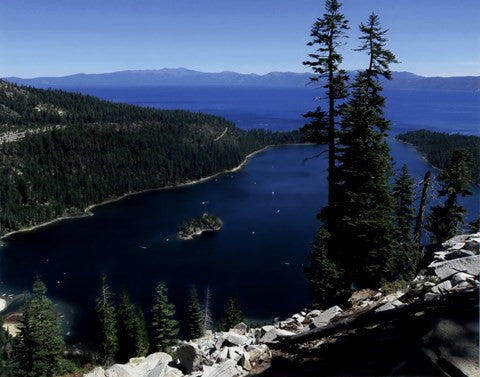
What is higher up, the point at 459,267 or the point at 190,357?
the point at 459,267

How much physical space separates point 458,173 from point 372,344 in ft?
105

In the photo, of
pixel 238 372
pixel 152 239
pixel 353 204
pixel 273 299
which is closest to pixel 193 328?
pixel 273 299

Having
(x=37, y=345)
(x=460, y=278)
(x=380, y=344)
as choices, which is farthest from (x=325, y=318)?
(x=37, y=345)

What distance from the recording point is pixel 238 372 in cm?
1152

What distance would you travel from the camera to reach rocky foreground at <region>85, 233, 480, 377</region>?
23.2 ft

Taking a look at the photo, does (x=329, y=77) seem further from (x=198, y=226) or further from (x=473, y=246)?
(x=198, y=226)

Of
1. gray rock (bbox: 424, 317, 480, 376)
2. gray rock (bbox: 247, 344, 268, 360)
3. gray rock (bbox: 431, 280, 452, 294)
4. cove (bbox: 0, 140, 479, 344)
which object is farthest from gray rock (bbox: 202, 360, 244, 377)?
cove (bbox: 0, 140, 479, 344)

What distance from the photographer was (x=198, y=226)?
123625mm

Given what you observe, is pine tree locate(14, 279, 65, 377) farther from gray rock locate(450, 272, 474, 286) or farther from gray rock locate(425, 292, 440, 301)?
gray rock locate(450, 272, 474, 286)

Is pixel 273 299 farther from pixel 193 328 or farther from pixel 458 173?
pixel 458 173

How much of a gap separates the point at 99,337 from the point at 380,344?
54.5 m

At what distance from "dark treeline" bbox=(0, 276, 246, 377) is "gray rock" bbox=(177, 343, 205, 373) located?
25.3 metres

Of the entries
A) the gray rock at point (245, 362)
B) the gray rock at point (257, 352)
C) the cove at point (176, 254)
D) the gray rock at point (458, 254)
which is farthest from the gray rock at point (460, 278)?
the cove at point (176, 254)

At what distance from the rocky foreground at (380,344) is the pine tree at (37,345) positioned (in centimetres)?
3124
